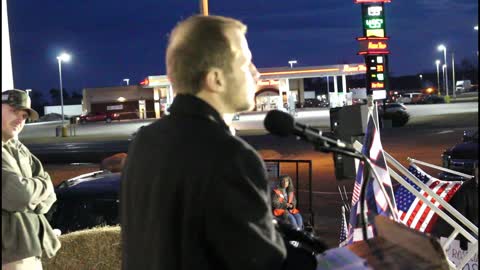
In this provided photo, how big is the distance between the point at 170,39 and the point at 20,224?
1.92 m

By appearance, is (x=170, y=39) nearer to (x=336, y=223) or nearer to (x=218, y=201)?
(x=218, y=201)

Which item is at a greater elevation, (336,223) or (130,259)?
(130,259)

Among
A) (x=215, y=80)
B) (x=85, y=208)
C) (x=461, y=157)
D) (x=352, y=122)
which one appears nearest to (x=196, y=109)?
(x=215, y=80)

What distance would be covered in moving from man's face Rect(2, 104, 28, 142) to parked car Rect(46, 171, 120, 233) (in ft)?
9.77

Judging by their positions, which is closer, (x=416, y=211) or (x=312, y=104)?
(x=416, y=211)

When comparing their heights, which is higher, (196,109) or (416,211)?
(196,109)

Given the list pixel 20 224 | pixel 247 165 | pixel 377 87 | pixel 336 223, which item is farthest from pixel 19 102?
pixel 377 87

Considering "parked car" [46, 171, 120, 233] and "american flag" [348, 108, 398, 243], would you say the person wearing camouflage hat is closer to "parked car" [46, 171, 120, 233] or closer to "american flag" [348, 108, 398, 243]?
"american flag" [348, 108, 398, 243]

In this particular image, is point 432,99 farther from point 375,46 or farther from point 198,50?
point 198,50

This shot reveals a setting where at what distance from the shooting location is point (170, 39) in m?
2.07

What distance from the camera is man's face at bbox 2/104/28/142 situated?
11.8 feet

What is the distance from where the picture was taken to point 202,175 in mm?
1726

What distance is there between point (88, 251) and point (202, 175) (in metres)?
4.07

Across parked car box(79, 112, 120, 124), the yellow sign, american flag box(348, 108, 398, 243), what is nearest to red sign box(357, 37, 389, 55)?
the yellow sign
